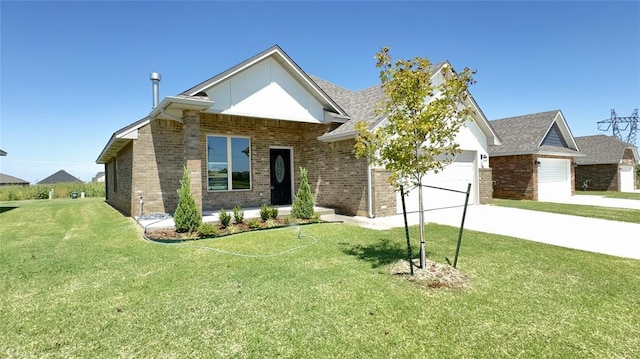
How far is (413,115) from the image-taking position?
4.63 meters

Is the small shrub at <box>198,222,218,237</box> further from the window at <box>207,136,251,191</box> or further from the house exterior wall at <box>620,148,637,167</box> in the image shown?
the house exterior wall at <box>620,148,637,167</box>

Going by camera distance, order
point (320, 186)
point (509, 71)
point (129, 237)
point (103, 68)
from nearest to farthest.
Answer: point (129, 237) → point (320, 186) → point (103, 68) → point (509, 71)

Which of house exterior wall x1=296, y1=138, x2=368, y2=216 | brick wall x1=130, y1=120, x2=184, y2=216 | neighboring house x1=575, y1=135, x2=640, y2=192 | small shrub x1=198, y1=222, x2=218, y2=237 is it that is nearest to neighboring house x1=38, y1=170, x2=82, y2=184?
brick wall x1=130, y1=120, x2=184, y2=216

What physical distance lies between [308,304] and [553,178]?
22526 mm

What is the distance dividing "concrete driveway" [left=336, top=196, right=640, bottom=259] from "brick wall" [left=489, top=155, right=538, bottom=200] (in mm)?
7007

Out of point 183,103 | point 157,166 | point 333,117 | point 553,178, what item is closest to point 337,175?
point 333,117

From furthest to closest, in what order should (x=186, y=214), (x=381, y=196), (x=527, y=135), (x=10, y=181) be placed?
(x=10, y=181) < (x=527, y=135) < (x=381, y=196) < (x=186, y=214)

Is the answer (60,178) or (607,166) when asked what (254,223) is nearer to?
(607,166)

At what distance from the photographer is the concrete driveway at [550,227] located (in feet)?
22.3

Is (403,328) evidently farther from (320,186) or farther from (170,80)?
(170,80)

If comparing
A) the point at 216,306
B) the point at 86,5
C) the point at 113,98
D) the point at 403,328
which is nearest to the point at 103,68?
the point at 86,5

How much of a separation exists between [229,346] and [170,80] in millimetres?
14608

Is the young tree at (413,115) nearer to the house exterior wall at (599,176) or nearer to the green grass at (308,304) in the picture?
the green grass at (308,304)

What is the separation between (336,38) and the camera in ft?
44.1
